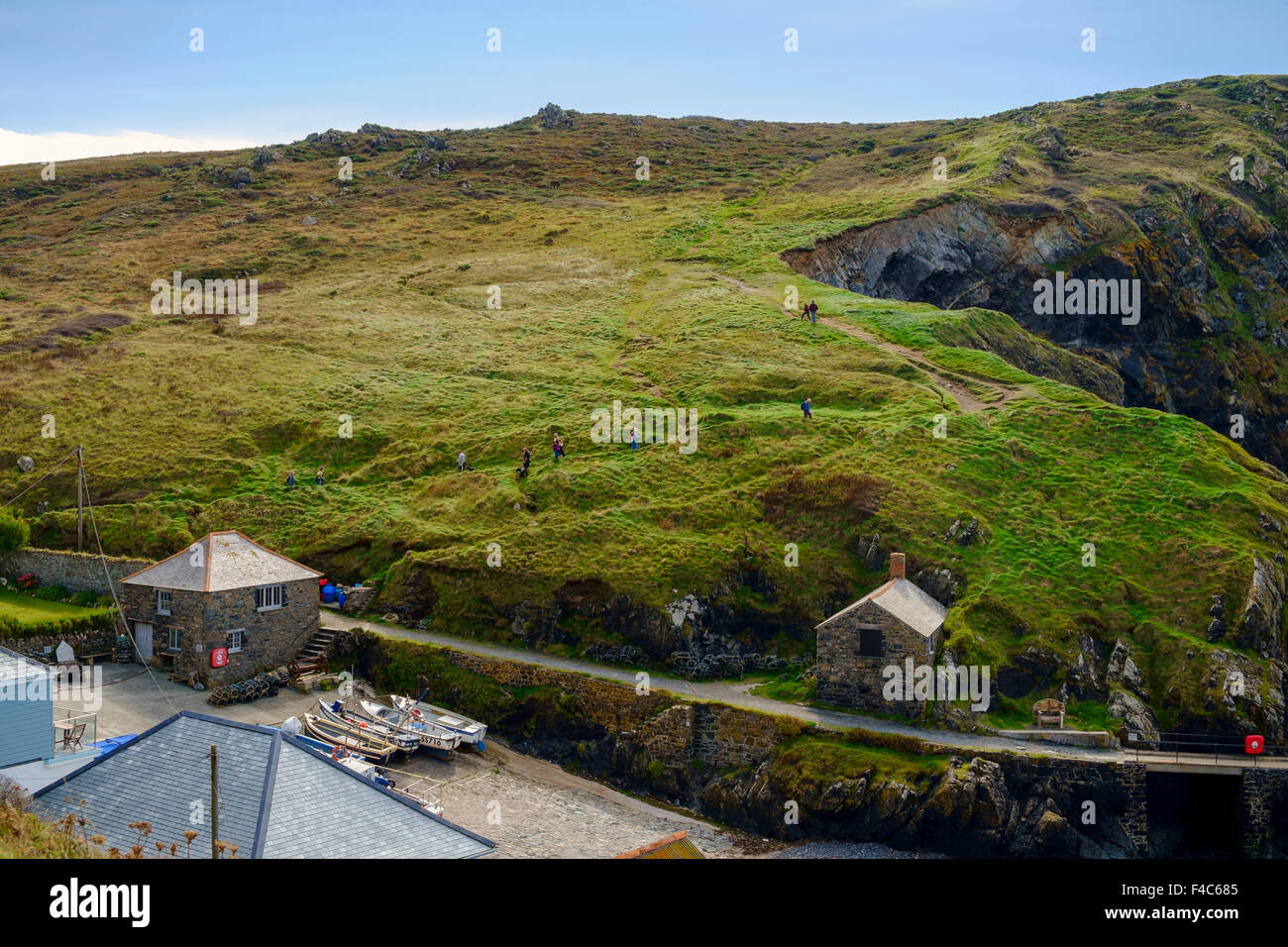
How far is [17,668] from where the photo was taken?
30.7 metres

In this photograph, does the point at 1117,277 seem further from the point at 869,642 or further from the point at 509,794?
the point at 509,794

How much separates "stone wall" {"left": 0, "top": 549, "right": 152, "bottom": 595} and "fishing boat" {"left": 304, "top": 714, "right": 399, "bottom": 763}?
43.4 ft

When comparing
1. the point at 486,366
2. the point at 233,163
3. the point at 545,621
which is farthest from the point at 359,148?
the point at 545,621

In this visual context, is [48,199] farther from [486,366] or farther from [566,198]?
[486,366]

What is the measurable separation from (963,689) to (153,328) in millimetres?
65111

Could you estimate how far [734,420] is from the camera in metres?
60.1

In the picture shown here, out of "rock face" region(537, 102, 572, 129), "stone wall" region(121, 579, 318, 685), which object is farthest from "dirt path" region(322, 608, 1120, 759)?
"rock face" region(537, 102, 572, 129)

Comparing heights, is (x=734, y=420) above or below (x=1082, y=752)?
above

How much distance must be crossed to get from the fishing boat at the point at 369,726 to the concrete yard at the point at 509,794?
68 cm

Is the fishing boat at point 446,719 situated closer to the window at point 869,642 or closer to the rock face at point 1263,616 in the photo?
the window at point 869,642

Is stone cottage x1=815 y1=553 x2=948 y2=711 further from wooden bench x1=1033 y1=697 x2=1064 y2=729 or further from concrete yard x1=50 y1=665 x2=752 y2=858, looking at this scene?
concrete yard x1=50 y1=665 x2=752 y2=858

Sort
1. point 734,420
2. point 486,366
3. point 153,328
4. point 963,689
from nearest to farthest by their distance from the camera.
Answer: point 963,689, point 734,420, point 486,366, point 153,328

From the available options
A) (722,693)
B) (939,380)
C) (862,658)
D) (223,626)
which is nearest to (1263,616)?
(862,658)
